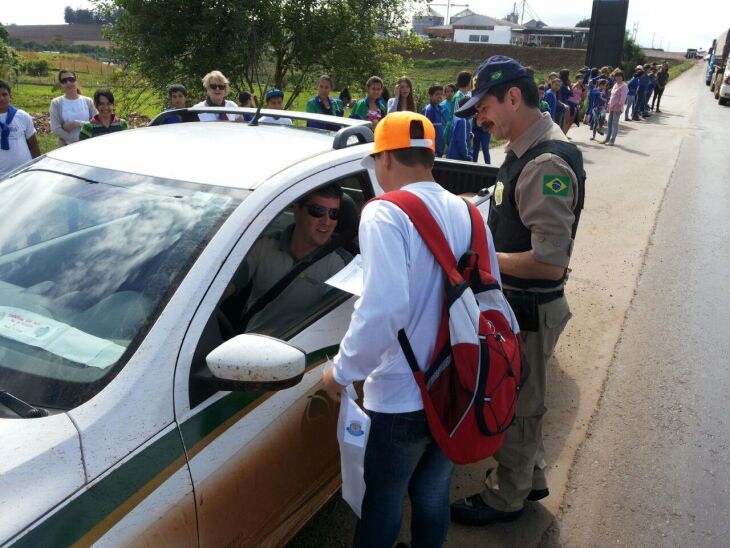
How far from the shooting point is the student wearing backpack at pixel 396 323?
5.49 ft

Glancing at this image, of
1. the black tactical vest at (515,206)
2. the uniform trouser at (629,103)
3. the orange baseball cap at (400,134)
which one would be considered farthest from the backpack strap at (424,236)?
the uniform trouser at (629,103)

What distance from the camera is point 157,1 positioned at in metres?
9.94

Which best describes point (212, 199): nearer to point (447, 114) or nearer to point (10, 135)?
point (10, 135)

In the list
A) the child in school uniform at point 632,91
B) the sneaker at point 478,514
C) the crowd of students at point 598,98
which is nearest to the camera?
the sneaker at point 478,514

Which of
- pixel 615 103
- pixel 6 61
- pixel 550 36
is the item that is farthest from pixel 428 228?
pixel 550 36

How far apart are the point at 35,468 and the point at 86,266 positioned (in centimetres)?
77

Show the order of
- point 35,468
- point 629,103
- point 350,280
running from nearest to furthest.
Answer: point 35,468, point 350,280, point 629,103

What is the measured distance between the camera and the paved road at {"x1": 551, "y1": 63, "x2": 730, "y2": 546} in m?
2.98

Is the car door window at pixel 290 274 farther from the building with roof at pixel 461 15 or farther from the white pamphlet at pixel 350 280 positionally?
the building with roof at pixel 461 15

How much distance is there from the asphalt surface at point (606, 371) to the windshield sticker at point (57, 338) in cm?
143

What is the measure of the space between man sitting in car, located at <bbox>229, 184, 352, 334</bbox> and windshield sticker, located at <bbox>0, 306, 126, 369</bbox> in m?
0.48

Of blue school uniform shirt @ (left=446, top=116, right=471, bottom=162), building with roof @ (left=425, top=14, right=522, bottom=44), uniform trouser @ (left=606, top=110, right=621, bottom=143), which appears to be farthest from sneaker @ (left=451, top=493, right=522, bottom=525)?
building with roof @ (left=425, top=14, right=522, bottom=44)

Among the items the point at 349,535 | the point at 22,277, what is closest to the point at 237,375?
the point at 22,277

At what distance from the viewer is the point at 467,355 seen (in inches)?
69.8
